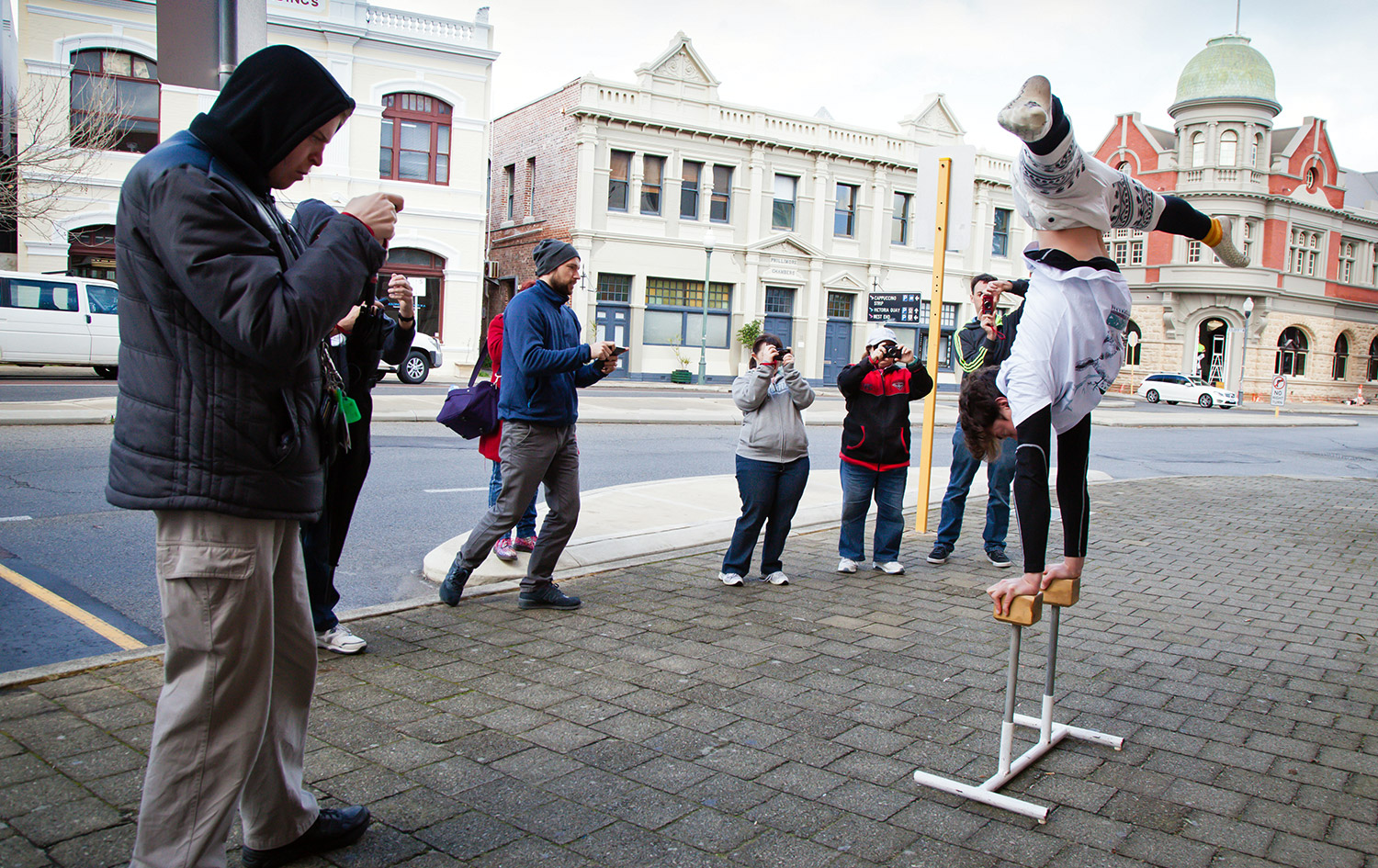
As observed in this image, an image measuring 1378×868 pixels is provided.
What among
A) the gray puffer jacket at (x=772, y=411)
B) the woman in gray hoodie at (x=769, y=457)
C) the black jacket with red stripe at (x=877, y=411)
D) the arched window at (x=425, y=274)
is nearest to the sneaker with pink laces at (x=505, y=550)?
the woman in gray hoodie at (x=769, y=457)

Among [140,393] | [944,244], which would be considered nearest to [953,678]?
[140,393]

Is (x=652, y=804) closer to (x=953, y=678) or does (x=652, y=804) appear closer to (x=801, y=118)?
(x=953, y=678)

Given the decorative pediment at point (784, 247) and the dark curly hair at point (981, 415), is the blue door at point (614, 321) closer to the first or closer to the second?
the decorative pediment at point (784, 247)

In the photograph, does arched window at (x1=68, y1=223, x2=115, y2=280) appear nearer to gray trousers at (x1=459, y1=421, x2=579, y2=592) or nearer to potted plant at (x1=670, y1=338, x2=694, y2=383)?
potted plant at (x1=670, y1=338, x2=694, y2=383)

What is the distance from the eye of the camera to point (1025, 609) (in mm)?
3064

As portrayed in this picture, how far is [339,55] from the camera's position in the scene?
26.2 meters

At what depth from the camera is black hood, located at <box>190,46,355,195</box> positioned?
7.25 ft

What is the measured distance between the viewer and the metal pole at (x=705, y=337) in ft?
104

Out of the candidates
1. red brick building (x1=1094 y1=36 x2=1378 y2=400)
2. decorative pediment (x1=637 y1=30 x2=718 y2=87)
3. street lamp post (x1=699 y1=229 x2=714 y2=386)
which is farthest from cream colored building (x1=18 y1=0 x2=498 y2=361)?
red brick building (x1=1094 y1=36 x2=1378 y2=400)

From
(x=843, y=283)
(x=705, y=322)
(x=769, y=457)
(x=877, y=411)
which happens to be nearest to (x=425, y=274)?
(x=705, y=322)

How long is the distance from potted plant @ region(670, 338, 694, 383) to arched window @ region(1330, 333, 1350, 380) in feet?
122

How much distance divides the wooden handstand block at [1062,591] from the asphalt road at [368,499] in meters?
3.72

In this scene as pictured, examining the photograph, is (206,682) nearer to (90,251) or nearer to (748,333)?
(90,251)

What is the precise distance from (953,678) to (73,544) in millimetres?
5596
